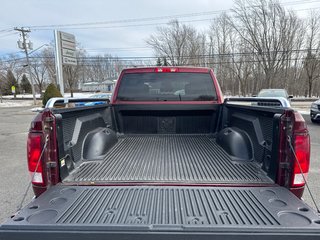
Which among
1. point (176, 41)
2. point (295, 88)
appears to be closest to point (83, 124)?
point (176, 41)

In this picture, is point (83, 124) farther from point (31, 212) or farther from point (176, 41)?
point (176, 41)

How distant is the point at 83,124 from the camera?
280cm

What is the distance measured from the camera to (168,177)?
232 centimetres

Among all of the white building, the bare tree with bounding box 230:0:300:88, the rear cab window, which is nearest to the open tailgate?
the rear cab window

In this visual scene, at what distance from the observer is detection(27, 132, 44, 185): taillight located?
2027 millimetres

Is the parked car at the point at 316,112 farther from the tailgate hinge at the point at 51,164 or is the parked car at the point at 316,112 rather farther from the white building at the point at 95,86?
the white building at the point at 95,86

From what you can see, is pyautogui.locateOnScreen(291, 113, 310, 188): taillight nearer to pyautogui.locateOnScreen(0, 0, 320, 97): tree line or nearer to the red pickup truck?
the red pickup truck

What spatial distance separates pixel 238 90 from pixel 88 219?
49456 millimetres

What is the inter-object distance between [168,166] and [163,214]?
1091 millimetres

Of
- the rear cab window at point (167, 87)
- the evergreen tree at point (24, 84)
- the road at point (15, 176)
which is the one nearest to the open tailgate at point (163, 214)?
the rear cab window at point (167, 87)

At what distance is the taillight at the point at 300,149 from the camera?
6.40 feet

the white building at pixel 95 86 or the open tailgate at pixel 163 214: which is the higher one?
the white building at pixel 95 86

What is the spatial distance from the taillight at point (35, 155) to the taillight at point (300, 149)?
7.43ft

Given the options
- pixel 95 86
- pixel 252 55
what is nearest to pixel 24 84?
pixel 95 86
